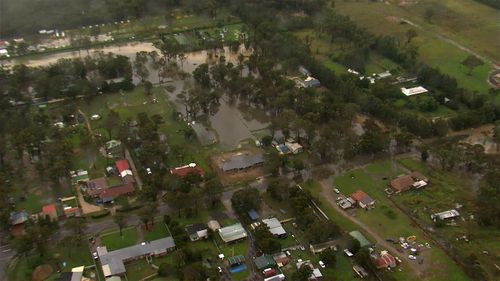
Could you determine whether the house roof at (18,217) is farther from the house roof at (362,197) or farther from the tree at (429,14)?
the tree at (429,14)

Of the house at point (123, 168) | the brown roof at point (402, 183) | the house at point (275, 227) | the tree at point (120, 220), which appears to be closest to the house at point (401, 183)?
the brown roof at point (402, 183)

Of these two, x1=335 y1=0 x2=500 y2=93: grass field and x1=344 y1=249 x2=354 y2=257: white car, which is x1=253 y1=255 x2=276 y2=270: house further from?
x1=335 y1=0 x2=500 y2=93: grass field

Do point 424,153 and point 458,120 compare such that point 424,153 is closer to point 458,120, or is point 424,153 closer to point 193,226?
point 458,120

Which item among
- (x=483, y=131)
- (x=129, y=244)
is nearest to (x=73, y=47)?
(x=129, y=244)

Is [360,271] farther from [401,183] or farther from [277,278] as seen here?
[401,183]

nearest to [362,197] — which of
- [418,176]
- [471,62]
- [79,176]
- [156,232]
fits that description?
[418,176]

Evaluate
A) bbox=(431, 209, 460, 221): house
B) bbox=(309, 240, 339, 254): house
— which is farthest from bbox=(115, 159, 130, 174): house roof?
bbox=(431, 209, 460, 221): house

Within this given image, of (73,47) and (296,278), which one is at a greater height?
(73,47)
